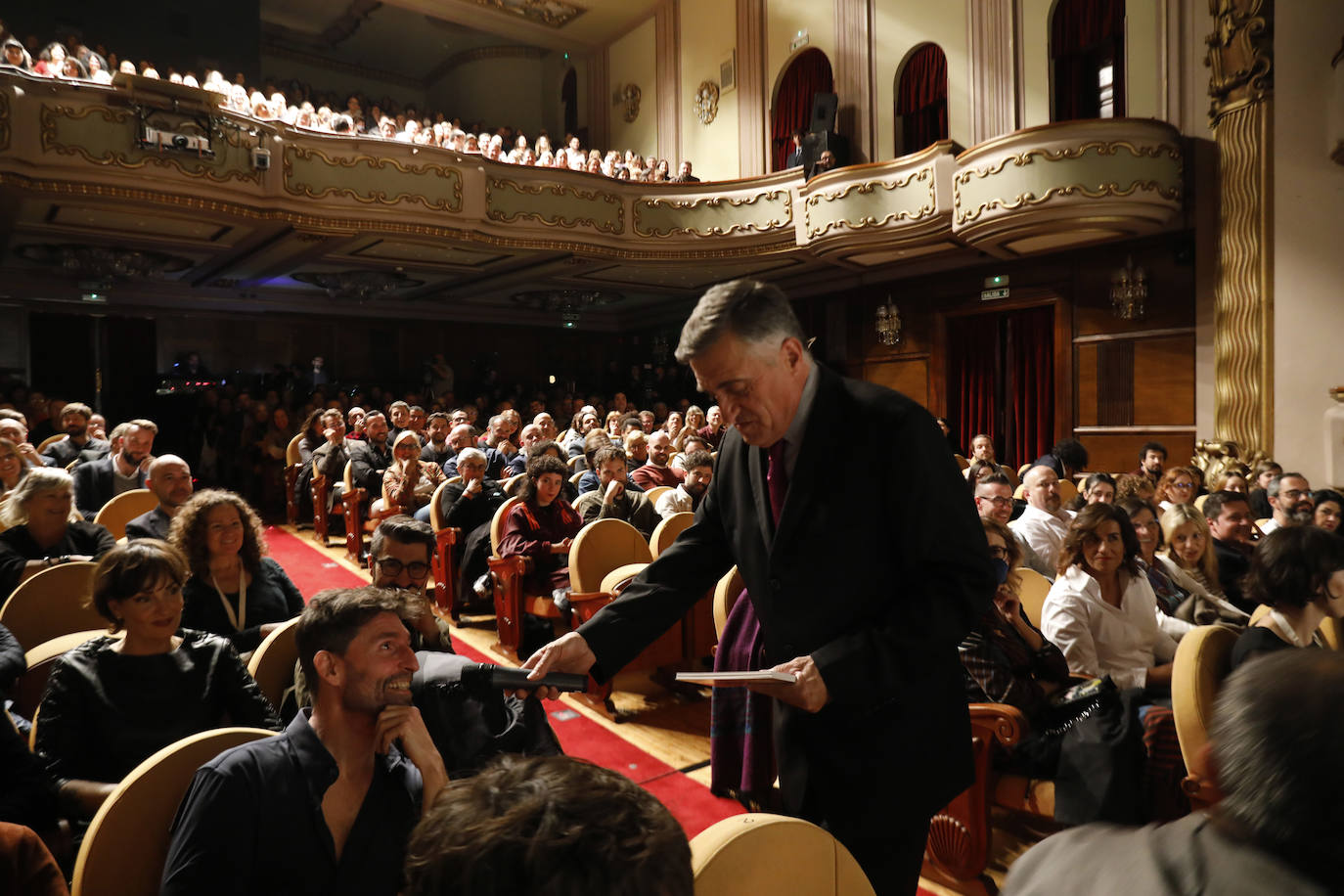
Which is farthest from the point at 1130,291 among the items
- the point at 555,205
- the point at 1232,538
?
the point at 555,205

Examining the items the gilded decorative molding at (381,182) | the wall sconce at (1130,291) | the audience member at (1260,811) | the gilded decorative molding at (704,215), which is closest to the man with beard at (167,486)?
the audience member at (1260,811)

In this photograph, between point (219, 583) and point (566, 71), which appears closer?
point (219, 583)

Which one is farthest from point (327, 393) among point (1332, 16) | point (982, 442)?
point (1332, 16)

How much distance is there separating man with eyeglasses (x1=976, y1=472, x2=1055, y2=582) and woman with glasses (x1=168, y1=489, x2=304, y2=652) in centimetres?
272

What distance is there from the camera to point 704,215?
9953mm

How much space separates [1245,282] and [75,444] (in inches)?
371

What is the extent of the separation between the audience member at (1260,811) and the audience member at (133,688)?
181 centimetres

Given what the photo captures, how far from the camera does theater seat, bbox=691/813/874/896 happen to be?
93 centimetres

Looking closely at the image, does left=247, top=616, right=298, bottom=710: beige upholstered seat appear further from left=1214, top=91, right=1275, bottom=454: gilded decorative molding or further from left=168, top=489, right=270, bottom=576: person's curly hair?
left=1214, top=91, right=1275, bottom=454: gilded decorative molding

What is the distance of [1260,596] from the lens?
7.22ft

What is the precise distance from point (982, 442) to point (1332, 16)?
174 inches

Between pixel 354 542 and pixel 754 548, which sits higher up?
pixel 754 548

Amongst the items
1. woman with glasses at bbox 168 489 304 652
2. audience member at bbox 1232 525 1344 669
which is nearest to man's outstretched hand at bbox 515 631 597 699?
woman with glasses at bbox 168 489 304 652

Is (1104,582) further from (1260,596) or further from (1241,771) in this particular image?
(1241,771)
